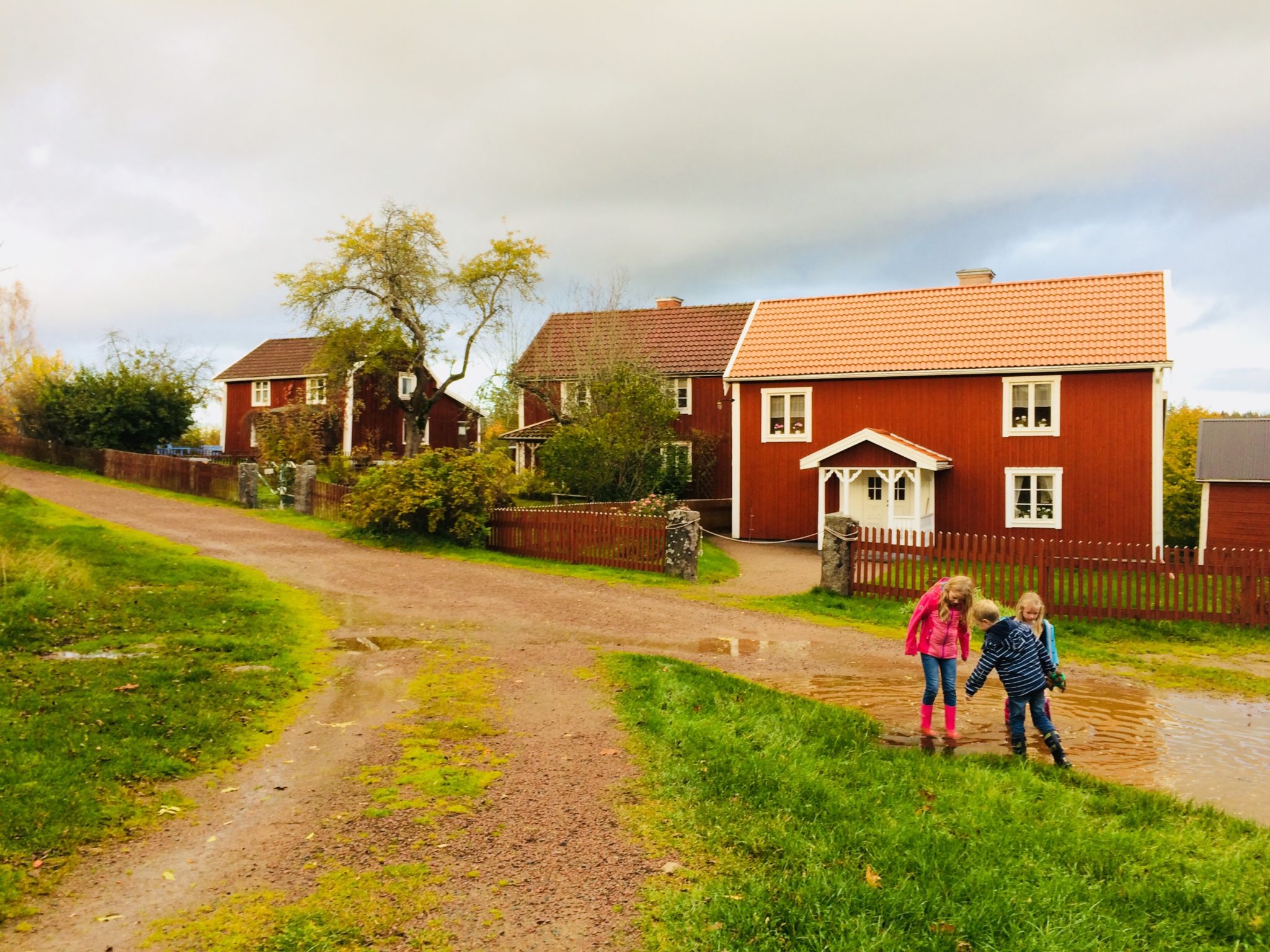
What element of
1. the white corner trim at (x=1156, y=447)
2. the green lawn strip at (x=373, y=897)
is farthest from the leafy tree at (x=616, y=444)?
the green lawn strip at (x=373, y=897)

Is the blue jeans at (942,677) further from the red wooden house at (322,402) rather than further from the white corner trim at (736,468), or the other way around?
the red wooden house at (322,402)

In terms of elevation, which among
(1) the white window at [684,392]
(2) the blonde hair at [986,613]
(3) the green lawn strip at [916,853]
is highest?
(1) the white window at [684,392]

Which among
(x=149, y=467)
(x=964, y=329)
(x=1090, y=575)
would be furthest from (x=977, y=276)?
(x=149, y=467)

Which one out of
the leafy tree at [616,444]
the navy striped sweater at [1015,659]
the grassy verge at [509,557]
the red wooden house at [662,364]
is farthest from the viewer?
the red wooden house at [662,364]

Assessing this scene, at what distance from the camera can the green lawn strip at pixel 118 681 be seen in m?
5.72

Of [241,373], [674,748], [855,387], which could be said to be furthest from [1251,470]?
[241,373]

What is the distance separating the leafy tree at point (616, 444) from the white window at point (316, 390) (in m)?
15.7

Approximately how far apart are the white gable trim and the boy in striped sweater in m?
16.1

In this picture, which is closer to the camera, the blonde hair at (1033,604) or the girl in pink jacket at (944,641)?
the blonde hair at (1033,604)

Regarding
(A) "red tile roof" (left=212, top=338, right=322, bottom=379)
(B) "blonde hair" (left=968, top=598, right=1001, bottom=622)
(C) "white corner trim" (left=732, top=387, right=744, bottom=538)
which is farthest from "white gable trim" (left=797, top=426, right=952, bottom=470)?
(A) "red tile roof" (left=212, top=338, right=322, bottom=379)

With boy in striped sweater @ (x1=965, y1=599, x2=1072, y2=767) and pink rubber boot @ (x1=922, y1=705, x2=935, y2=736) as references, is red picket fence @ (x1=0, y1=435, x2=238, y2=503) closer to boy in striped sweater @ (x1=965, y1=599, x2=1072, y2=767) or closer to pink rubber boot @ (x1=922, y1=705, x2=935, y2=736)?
pink rubber boot @ (x1=922, y1=705, x2=935, y2=736)

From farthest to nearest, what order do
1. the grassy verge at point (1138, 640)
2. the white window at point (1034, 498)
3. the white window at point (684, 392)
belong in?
1. the white window at point (684, 392)
2. the white window at point (1034, 498)
3. the grassy verge at point (1138, 640)

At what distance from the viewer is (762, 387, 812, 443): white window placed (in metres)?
27.0

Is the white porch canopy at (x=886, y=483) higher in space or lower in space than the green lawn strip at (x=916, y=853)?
higher
